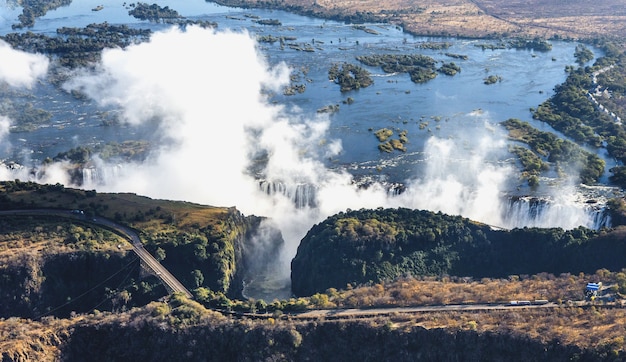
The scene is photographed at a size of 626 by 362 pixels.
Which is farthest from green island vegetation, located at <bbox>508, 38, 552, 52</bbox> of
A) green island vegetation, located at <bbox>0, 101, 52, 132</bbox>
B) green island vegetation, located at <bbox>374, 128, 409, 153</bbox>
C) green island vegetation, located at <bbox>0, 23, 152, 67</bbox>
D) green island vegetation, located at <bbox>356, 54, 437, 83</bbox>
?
green island vegetation, located at <bbox>0, 101, 52, 132</bbox>

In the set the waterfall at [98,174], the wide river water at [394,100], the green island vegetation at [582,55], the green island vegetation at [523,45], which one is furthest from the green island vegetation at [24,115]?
the green island vegetation at [582,55]

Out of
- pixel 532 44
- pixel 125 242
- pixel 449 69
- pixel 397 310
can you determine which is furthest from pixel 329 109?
pixel 532 44

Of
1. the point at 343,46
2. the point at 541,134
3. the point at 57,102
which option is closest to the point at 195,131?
the point at 57,102

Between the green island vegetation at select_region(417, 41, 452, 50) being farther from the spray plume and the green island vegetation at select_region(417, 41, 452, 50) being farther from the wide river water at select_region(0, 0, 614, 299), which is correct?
the spray plume

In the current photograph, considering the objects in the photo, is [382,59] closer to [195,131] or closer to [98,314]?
[195,131]

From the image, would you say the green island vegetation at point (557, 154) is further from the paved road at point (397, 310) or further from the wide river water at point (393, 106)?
the paved road at point (397, 310)

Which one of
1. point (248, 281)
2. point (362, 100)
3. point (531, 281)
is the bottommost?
point (248, 281)
